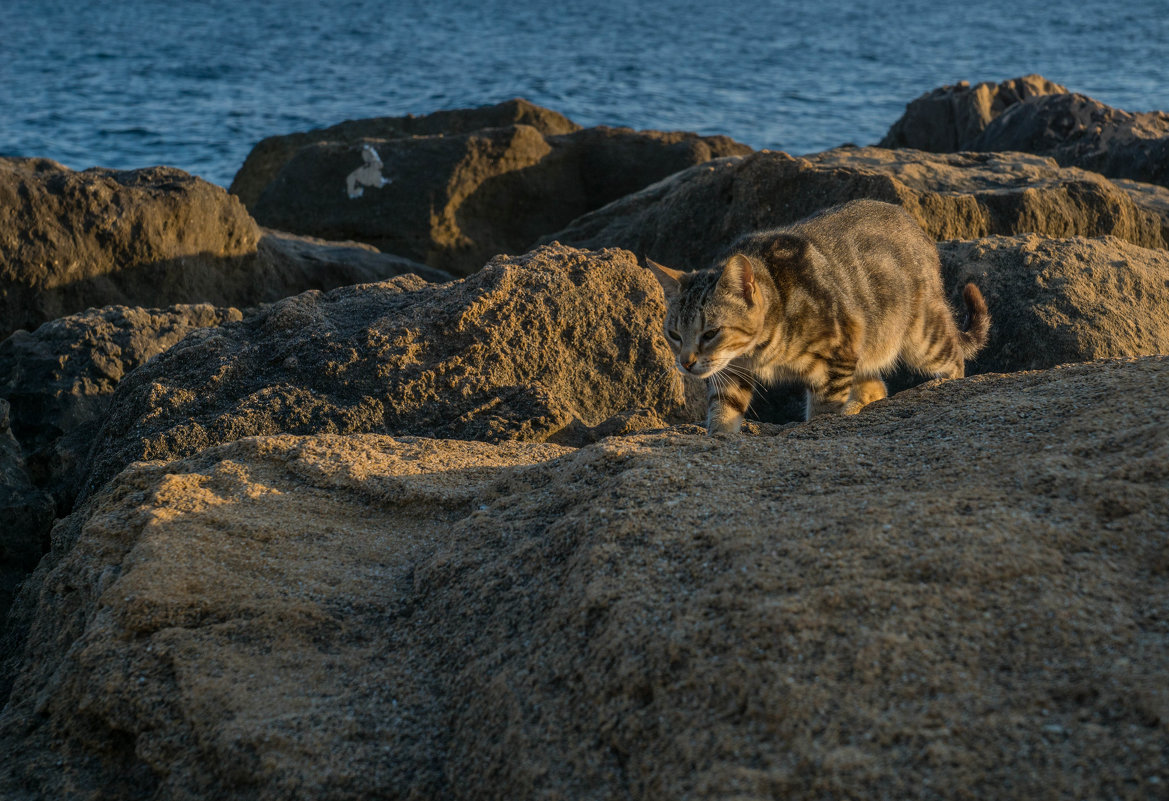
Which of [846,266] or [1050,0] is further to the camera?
[1050,0]

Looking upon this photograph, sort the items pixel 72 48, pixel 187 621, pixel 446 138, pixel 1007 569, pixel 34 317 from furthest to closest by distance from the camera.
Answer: pixel 72 48
pixel 446 138
pixel 34 317
pixel 187 621
pixel 1007 569

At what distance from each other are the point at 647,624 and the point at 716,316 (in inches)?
85.4

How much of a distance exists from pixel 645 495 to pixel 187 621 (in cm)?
117

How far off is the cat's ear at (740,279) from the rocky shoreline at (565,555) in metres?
0.49

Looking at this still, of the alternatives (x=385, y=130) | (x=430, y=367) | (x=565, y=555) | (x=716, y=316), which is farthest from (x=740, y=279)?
(x=385, y=130)

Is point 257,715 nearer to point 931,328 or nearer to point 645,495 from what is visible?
point 645,495

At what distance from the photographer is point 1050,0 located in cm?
4553

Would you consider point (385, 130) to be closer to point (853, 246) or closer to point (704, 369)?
point (853, 246)

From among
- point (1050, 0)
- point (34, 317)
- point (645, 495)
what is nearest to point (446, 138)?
point (34, 317)

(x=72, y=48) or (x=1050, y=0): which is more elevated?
(x=1050, y=0)

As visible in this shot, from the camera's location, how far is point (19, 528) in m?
3.74

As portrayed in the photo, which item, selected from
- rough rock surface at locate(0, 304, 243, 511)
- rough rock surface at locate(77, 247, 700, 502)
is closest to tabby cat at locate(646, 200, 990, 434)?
rough rock surface at locate(77, 247, 700, 502)

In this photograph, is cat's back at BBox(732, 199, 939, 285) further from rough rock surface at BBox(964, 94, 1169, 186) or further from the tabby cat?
rough rock surface at BBox(964, 94, 1169, 186)

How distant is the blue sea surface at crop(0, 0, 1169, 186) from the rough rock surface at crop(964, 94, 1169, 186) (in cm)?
646
